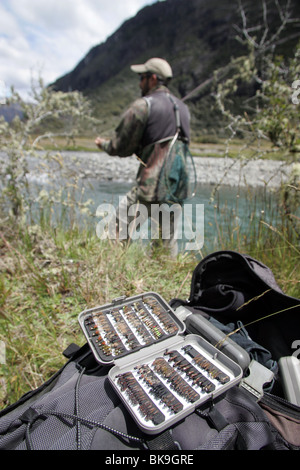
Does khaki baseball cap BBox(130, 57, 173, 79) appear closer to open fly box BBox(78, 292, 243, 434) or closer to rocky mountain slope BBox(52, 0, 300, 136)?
open fly box BBox(78, 292, 243, 434)

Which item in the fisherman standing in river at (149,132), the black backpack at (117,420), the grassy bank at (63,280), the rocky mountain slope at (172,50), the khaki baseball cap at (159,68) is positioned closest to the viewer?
the black backpack at (117,420)

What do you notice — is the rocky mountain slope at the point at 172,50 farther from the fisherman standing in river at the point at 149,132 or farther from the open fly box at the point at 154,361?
the open fly box at the point at 154,361

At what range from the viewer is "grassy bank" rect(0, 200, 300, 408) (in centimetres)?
194

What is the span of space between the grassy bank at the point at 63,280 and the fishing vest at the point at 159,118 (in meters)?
1.23

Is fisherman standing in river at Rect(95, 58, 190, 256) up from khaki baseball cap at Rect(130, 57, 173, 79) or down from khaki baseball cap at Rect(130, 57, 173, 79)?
down

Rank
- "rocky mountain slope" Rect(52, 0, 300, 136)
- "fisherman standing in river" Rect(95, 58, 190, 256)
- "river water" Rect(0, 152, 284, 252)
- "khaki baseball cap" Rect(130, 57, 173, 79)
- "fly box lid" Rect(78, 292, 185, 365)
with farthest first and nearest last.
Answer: "rocky mountain slope" Rect(52, 0, 300, 136), "khaki baseball cap" Rect(130, 57, 173, 79), "fisherman standing in river" Rect(95, 58, 190, 256), "river water" Rect(0, 152, 284, 252), "fly box lid" Rect(78, 292, 185, 365)

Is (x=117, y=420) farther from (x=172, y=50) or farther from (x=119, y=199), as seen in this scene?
(x=172, y=50)

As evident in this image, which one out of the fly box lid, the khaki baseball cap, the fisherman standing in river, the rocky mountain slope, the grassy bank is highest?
the rocky mountain slope

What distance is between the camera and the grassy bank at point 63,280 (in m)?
1.94

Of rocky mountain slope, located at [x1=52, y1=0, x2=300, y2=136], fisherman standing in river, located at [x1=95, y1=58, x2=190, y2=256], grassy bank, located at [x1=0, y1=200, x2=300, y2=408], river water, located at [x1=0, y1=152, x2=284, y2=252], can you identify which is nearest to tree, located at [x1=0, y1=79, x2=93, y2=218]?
river water, located at [x1=0, y1=152, x2=284, y2=252]

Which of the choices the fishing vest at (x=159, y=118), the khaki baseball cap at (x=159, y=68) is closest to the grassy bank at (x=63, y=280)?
the fishing vest at (x=159, y=118)

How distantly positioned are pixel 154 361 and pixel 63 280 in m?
1.52

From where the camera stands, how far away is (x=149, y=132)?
3369 millimetres
